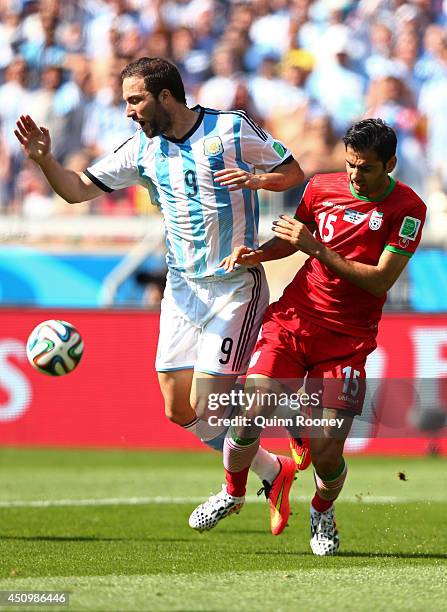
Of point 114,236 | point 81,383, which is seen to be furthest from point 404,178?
point 81,383

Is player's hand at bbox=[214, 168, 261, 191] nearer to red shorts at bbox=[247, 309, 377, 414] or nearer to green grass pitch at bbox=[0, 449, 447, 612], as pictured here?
red shorts at bbox=[247, 309, 377, 414]

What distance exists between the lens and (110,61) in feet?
52.6

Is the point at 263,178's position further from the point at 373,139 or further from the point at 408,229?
the point at 408,229

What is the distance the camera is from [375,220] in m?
6.39

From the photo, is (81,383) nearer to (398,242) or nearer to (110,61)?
(110,61)

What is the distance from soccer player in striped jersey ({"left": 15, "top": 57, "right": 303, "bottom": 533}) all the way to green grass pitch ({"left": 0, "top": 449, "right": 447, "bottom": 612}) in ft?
2.29

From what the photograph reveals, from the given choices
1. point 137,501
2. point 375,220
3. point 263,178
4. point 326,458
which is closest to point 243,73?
point 137,501

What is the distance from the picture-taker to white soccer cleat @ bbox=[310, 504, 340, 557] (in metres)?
6.59

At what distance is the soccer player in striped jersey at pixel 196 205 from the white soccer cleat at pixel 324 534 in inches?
17.5

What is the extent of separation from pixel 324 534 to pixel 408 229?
180 centimetres

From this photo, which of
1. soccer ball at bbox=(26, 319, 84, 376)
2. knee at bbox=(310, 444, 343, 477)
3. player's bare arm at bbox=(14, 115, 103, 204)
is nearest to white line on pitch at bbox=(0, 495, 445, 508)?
soccer ball at bbox=(26, 319, 84, 376)

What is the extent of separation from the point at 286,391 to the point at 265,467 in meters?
0.83

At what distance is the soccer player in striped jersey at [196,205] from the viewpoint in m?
6.81

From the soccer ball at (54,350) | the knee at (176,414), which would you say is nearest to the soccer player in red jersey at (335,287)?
the knee at (176,414)
